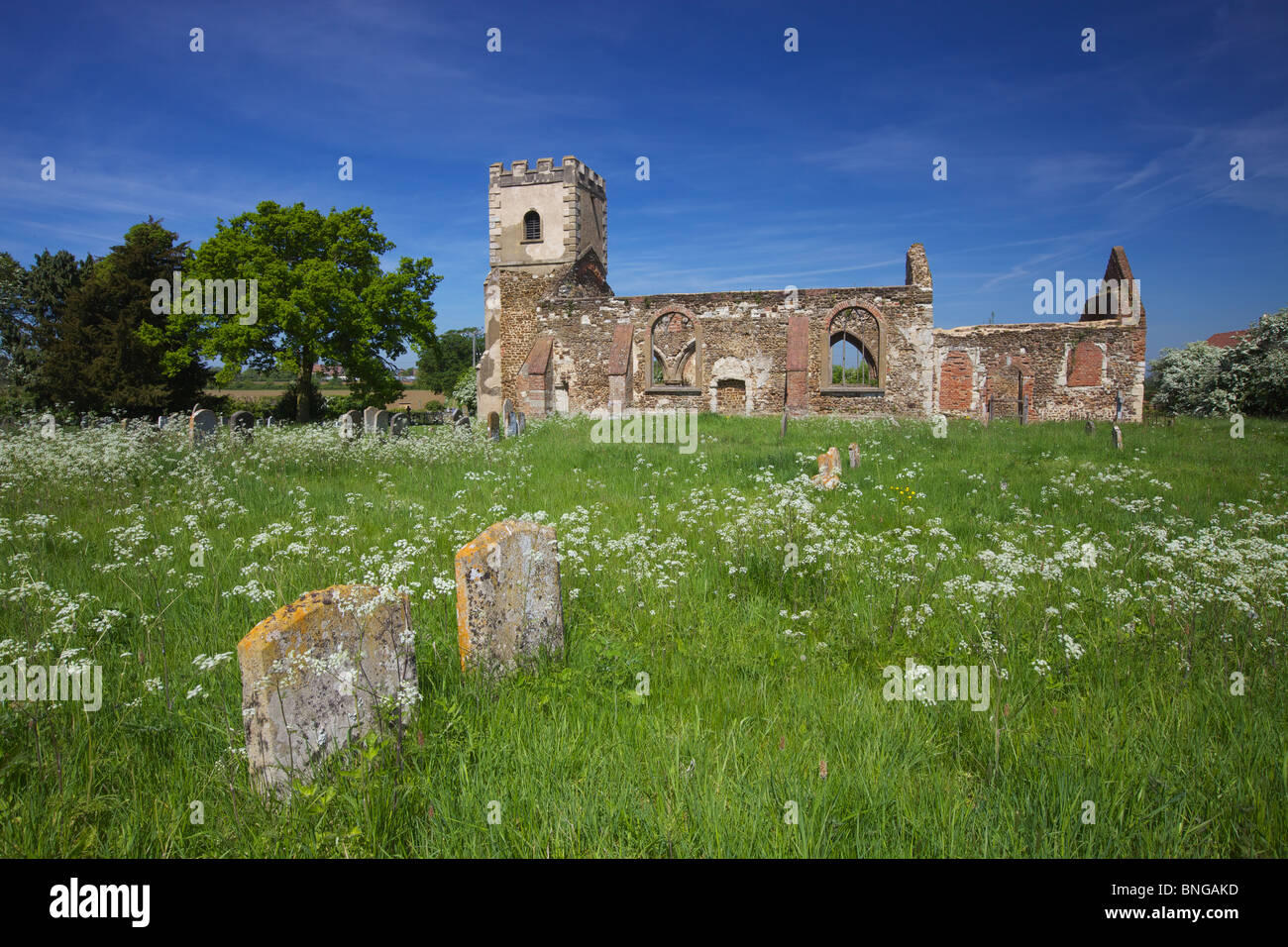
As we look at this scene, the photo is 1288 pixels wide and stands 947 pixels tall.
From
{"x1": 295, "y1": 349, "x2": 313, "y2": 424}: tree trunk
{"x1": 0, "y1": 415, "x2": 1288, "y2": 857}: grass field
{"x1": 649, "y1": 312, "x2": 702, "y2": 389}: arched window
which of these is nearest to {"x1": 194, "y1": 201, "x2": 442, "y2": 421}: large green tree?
{"x1": 295, "y1": 349, "x2": 313, "y2": 424}: tree trunk

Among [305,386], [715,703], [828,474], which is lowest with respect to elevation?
[715,703]

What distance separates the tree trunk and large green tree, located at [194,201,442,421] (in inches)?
2.1

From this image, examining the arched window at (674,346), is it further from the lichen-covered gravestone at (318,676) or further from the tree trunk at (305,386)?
the lichen-covered gravestone at (318,676)

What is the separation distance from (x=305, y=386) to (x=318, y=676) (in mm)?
32302

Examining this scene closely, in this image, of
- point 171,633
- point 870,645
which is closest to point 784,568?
point 870,645

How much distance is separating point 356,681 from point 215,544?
4.18 metres

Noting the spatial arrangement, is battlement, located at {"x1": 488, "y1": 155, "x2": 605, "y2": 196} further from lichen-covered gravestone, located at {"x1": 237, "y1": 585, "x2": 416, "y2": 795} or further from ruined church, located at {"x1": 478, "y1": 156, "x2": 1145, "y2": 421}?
lichen-covered gravestone, located at {"x1": 237, "y1": 585, "x2": 416, "y2": 795}

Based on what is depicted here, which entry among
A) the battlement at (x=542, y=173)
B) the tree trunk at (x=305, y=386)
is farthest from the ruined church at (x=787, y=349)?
the tree trunk at (x=305, y=386)

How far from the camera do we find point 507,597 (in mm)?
3512

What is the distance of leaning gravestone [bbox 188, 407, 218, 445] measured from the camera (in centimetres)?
1150

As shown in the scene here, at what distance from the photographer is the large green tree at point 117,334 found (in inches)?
1027

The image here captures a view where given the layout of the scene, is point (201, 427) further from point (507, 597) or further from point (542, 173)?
point (542, 173)

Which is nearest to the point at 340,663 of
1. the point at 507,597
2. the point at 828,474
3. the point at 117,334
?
the point at 507,597

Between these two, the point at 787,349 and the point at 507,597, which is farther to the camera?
the point at 787,349
